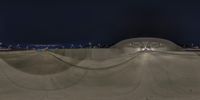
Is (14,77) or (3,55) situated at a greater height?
(3,55)

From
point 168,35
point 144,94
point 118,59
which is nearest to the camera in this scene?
point 144,94

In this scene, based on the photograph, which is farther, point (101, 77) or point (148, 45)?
point (148, 45)

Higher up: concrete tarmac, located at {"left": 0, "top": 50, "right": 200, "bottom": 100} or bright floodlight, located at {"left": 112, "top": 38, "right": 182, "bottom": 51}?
bright floodlight, located at {"left": 112, "top": 38, "right": 182, "bottom": 51}

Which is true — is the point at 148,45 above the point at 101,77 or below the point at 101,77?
above

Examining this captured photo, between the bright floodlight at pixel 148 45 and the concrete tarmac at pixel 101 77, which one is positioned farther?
the bright floodlight at pixel 148 45

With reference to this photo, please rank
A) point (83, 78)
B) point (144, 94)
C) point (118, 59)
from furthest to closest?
point (118, 59) < point (83, 78) < point (144, 94)

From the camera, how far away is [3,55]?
241cm

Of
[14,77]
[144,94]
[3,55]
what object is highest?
[3,55]

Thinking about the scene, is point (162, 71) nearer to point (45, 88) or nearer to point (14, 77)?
point (45, 88)

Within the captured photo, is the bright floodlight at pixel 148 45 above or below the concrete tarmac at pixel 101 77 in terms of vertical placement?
above

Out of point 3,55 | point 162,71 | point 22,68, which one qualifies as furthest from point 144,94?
point 3,55

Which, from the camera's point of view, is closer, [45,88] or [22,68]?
[45,88]

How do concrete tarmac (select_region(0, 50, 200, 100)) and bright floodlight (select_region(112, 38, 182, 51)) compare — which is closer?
concrete tarmac (select_region(0, 50, 200, 100))

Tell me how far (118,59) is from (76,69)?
1.37ft
